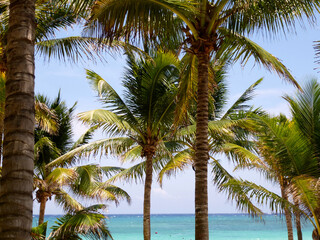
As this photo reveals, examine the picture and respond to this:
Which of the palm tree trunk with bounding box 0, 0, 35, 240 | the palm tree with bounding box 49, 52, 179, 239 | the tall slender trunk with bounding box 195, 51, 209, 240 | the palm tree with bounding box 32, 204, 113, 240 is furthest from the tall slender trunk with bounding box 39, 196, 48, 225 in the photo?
the palm tree trunk with bounding box 0, 0, 35, 240

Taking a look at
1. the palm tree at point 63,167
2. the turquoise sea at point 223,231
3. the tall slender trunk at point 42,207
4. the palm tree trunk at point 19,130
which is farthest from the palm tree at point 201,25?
the turquoise sea at point 223,231

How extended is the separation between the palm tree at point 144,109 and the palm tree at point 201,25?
13.7 feet

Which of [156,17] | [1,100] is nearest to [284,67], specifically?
[156,17]

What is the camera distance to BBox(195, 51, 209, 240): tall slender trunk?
784 cm

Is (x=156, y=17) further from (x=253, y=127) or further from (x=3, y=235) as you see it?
(x=253, y=127)

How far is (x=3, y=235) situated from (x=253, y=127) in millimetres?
11423

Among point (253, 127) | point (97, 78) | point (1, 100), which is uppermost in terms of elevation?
point (97, 78)

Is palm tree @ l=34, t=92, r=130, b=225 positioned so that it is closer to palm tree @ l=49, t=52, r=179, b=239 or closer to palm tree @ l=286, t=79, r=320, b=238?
palm tree @ l=49, t=52, r=179, b=239

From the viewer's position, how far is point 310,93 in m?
11.2

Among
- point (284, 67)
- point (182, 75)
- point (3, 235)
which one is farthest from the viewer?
point (182, 75)

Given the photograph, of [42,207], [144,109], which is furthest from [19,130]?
[42,207]

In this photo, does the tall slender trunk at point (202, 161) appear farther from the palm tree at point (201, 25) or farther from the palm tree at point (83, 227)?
the palm tree at point (83, 227)

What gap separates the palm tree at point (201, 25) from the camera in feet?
24.6

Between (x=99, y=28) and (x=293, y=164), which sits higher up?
(x=99, y=28)
